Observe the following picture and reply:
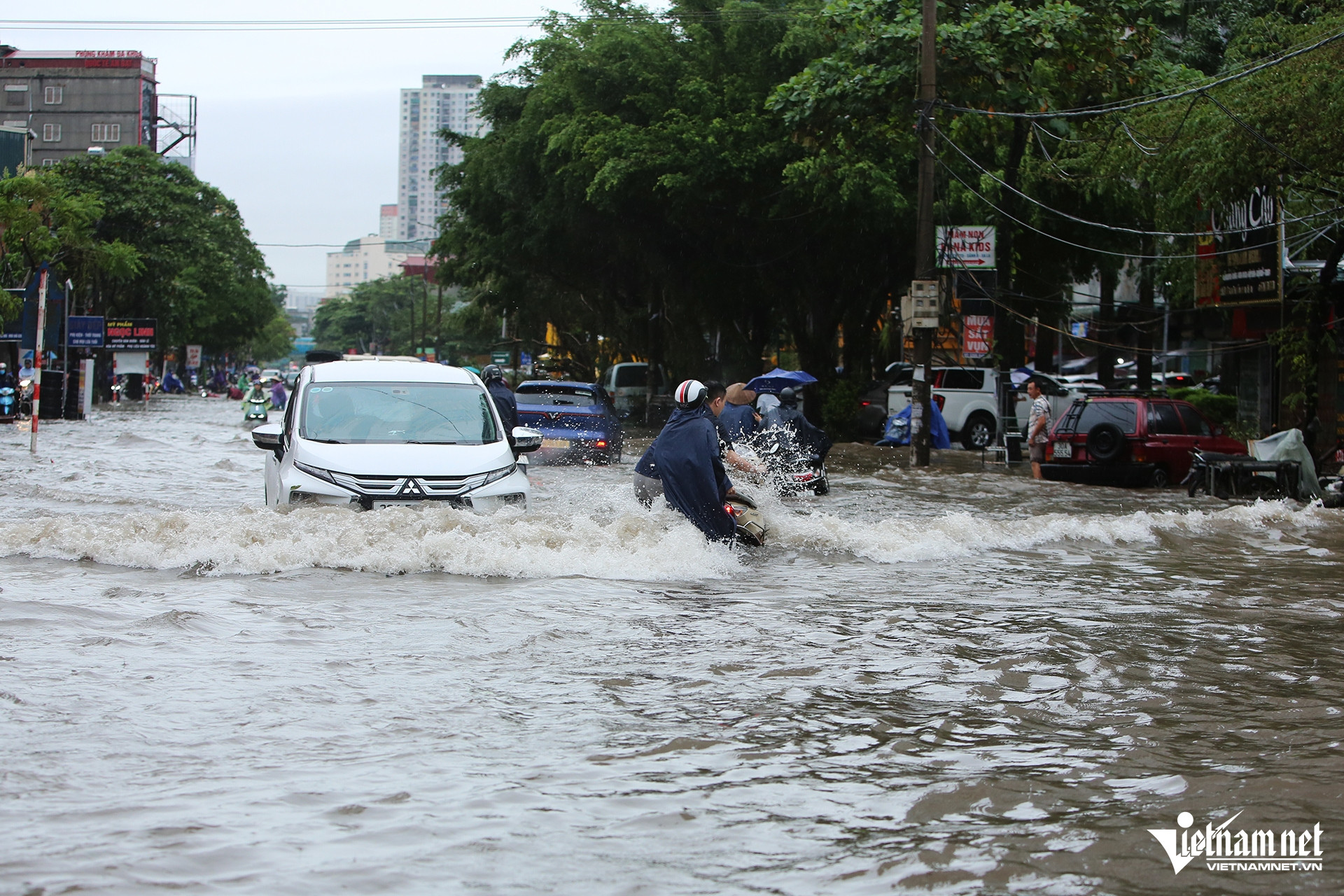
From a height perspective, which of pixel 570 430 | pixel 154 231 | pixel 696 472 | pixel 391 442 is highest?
pixel 154 231

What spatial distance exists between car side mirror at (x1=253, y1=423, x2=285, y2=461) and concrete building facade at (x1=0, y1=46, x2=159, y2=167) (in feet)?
296

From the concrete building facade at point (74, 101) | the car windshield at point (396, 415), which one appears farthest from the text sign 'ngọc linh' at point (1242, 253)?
the concrete building facade at point (74, 101)

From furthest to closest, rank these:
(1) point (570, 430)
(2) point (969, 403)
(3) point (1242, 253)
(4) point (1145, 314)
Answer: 1. (4) point (1145, 314)
2. (2) point (969, 403)
3. (3) point (1242, 253)
4. (1) point (570, 430)

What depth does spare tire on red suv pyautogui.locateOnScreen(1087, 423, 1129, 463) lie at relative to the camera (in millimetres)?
19578

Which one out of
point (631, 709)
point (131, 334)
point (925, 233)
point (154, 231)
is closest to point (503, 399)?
point (925, 233)

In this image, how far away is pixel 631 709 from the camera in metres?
5.62

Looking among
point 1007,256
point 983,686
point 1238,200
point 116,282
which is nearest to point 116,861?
point 983,686

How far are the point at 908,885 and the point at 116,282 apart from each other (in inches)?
2309

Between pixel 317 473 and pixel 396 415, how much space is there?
1.20m

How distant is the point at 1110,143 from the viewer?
70.4 ft

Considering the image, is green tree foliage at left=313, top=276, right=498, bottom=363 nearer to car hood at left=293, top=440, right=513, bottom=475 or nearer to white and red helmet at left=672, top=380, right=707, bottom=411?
car hood at left=293, top=440, right=513, bottom=475

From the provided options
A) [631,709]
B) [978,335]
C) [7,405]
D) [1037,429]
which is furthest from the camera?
[7,405]

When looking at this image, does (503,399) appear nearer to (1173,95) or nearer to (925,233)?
(925,233)

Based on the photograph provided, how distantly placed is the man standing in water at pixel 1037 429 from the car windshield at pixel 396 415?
12262mm
